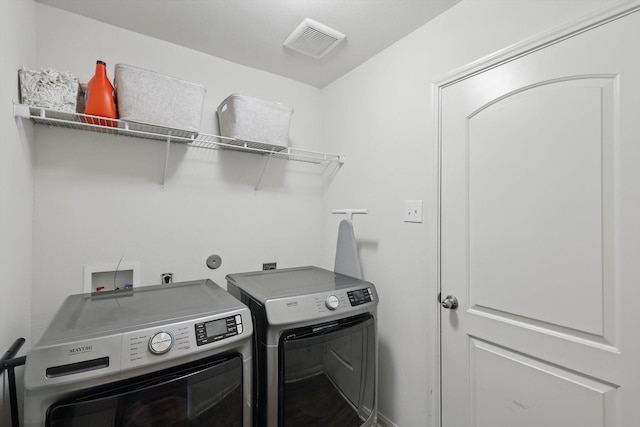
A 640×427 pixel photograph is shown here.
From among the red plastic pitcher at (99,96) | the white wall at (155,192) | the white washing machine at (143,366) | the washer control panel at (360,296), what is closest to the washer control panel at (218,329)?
the white washing machine at (143,366)

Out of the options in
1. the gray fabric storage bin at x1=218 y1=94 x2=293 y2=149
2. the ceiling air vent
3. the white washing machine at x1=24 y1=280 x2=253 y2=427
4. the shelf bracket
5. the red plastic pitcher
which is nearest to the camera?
the white washing machine at x1=24 y1=280 x2=253 y2=427

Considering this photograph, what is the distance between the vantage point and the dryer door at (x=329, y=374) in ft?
4.22

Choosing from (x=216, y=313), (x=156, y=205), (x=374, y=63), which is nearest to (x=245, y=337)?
(x=216, y=313)

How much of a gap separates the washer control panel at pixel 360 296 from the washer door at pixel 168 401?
0.61 m

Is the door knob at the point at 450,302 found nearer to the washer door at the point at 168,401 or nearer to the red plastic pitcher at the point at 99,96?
the washer door at the point at 168,401

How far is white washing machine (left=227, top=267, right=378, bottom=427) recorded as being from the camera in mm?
1266

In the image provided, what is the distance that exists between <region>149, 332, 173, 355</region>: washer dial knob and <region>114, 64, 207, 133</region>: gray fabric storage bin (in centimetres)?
103

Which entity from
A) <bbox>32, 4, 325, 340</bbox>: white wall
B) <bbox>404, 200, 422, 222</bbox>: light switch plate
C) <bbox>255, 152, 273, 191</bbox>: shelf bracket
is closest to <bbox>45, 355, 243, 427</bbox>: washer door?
<bbox>32, 4, 325, 340</bbox>: white wall

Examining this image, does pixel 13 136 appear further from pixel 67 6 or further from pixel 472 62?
pixel 472 62

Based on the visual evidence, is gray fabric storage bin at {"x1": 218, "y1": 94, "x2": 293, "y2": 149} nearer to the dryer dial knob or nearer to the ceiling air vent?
the ceiling air vent

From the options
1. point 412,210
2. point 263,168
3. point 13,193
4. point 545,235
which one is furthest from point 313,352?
point 13,193

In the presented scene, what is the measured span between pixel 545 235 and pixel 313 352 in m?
1.09

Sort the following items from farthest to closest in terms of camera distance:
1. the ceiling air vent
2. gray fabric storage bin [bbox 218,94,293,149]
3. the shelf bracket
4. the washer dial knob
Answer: the shelf bracket < gray fabric storage bin [bbox 218,94,293,149] < the ceiling air vent < the washer dial knob

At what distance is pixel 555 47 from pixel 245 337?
65.3 inches
